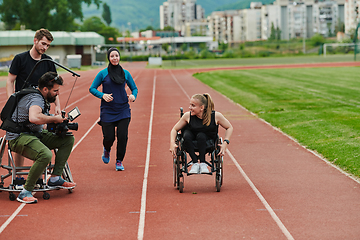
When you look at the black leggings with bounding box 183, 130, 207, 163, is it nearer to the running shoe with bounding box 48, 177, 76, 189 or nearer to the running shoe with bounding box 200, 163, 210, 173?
the running shoe with bounding box 200, 163, 210, 173

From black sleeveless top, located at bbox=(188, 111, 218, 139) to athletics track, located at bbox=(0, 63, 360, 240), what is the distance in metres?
0.78

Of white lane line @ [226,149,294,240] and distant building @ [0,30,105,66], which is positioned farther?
distant building @ [0,30,105,66]

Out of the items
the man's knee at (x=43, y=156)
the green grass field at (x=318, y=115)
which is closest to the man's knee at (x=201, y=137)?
the man's knee at (x=43, y=156)

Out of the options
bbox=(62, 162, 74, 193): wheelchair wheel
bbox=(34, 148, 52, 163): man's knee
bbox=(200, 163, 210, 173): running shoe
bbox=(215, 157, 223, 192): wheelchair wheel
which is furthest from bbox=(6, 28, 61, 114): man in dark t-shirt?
bbox=(215, 157, 223, 192): wheelchair wheel

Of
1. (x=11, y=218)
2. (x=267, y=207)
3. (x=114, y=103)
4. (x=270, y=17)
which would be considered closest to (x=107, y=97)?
(x=114, y=103)

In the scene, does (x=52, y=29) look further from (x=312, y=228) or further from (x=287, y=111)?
(x=312, y=228)

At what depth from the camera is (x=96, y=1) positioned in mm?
81000

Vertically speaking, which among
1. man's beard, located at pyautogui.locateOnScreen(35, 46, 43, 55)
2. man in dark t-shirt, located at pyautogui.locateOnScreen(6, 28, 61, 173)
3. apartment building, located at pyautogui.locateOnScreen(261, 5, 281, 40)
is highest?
apartment building, located at pyautogui.locateOnScreen(261, 5, 281, 40)

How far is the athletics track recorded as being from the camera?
15.9ft

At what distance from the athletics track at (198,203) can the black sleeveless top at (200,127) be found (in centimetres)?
78

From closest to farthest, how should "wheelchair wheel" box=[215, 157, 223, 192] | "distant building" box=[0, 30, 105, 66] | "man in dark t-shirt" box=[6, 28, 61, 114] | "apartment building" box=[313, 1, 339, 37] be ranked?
"wheelchair wheel" box=[215, 157, 223, 192] < "man in dark t-shirt" box=[6, 28, 61, 114] < "distant building" box=[0, 30, 105, 66] < "apartment building" box=[313, 1, 339, 37]

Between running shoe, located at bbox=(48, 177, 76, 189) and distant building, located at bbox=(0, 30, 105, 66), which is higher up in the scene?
distant building, located at bbox=(0, 30, 105, 66)

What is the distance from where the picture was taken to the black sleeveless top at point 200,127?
638cm

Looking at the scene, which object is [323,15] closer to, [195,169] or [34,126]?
[195,169]
